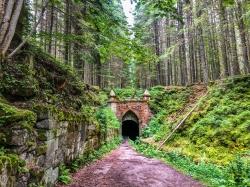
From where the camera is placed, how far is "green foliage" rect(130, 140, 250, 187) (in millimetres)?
6930

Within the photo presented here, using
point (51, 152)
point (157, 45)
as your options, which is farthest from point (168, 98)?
point (51, 152)

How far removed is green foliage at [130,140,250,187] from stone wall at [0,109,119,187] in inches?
159

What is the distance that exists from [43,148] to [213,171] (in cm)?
555

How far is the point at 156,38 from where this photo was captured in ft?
100

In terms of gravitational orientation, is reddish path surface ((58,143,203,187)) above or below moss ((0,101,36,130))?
below

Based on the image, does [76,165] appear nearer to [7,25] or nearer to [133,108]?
[7,25]

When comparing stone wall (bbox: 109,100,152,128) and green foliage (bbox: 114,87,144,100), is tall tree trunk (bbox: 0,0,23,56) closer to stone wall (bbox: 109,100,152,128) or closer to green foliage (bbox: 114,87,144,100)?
stone wall (bbox: 109,100,152,128)

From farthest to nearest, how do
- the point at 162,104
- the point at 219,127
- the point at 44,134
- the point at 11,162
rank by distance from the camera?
1. the point at 162,104
2. the point at 219,127
3. the point at 44,134
4. the point at 11,162

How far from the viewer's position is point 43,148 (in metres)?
5.46

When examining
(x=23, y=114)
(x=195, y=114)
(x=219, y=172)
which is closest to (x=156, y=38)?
(x=195, y=114)

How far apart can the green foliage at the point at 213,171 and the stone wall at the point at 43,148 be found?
4.03m

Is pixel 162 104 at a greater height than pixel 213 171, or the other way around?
pixel 162 104

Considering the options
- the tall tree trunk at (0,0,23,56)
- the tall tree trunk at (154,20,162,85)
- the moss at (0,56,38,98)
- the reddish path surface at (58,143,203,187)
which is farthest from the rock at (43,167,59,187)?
the tall tree trunk at (154,20,162,85)

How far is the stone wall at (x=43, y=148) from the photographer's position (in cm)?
419
